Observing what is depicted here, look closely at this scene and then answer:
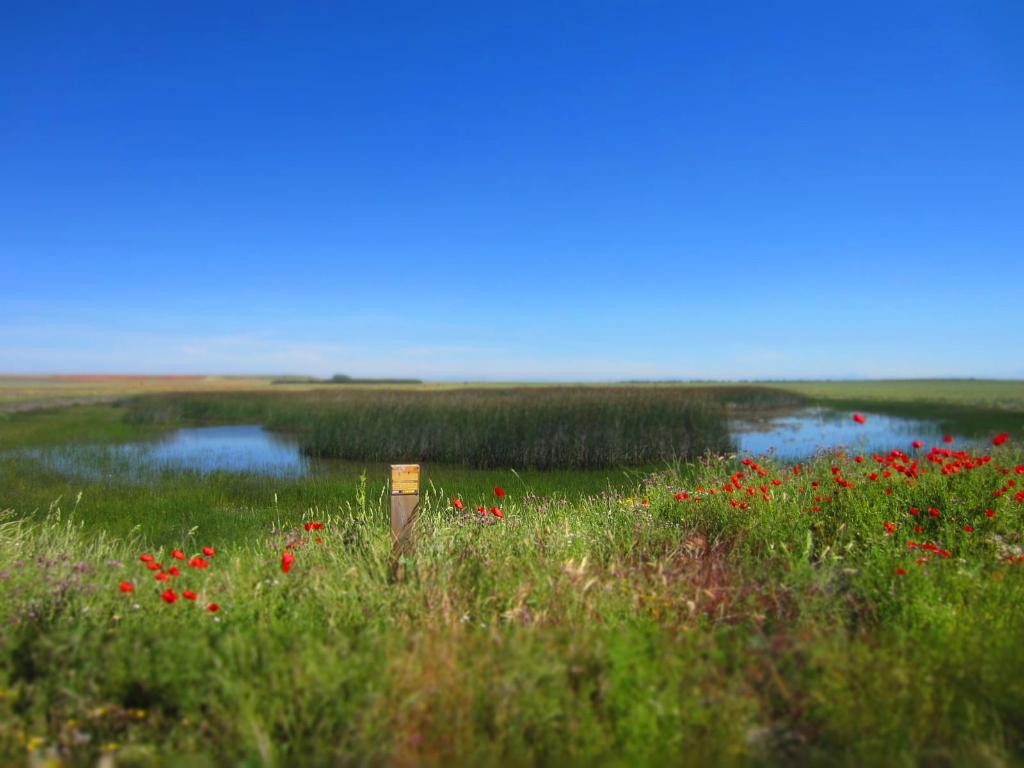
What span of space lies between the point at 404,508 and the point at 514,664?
93.8 inches

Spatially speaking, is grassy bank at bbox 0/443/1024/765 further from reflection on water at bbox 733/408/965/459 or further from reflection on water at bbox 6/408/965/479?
reflection on water at bbox 733/408/965/459

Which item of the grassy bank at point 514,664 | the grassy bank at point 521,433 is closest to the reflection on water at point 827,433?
the grassy bank at point 521,433

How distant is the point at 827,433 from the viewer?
25031 millimetres

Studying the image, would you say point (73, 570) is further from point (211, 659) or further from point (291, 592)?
point (211, 659)

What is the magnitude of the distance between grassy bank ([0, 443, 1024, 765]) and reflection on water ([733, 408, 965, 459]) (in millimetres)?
13666

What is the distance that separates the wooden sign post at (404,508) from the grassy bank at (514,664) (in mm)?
355

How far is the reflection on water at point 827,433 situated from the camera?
19312mm

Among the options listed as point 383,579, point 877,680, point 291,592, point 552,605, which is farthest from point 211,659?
point 877,680

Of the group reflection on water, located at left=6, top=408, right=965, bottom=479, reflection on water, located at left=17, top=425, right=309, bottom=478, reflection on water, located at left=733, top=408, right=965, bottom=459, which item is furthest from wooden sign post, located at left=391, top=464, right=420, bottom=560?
reflection on water, located at left=733, top=408, right=965, bottom=459

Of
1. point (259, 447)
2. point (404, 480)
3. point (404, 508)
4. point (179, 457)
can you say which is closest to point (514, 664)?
point (404, 508)

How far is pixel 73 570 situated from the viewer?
13.6ft

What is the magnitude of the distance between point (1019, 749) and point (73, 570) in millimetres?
5263

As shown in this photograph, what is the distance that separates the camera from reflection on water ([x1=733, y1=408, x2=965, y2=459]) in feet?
63.4

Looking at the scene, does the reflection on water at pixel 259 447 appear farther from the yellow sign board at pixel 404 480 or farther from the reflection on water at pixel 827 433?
the yellow sign board at pixel 404 480
